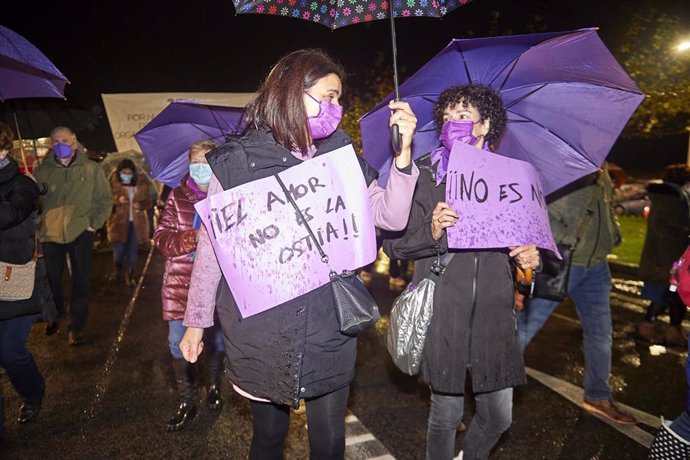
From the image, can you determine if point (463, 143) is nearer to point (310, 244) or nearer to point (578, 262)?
point (310, 244)

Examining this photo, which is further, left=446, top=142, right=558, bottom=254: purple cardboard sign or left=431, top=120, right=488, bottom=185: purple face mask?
left=431, top=120, right=488, bottom=185: purple face mask

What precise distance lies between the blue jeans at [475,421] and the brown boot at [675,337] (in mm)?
3788

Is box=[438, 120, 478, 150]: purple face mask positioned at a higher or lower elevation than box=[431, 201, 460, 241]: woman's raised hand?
higher

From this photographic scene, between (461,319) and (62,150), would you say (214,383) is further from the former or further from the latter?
(62,150)

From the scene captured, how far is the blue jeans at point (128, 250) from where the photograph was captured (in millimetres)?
8516

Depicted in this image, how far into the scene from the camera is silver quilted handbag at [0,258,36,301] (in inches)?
129

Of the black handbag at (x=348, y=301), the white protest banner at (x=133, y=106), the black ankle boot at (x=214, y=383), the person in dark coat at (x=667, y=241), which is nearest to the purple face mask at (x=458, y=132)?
the black handbag at (x=348, y=301)

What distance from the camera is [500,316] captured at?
97.1 inches

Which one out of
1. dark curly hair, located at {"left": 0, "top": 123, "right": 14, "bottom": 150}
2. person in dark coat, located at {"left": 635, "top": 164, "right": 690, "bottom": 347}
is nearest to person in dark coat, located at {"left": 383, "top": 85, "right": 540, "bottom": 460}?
dark curly hair, located at {"left": 0, "top": 123, "right": 14, "bottom": 150}

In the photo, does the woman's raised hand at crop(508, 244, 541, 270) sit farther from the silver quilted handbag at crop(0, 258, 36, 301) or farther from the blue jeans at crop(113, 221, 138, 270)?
the blue jeans at crop(113, 221, 138, 270)

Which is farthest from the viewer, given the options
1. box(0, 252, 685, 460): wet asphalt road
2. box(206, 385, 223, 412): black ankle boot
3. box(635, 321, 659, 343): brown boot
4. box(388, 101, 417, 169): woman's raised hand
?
box(635, 321, 659, 343): brown boot

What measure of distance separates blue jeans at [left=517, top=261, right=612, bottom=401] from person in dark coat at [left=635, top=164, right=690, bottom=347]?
6.77 ft

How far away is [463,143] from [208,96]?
427 inches

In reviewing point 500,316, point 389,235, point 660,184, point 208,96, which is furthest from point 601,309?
point 208,96
